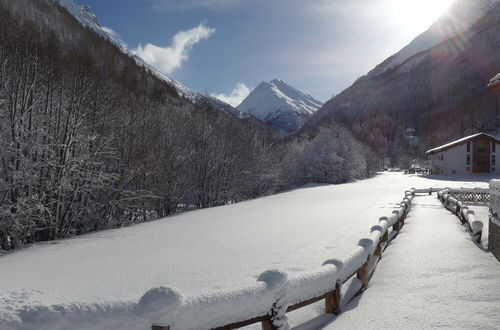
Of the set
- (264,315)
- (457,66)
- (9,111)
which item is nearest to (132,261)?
(264,315)

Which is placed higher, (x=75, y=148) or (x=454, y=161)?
(x=454, y=161)

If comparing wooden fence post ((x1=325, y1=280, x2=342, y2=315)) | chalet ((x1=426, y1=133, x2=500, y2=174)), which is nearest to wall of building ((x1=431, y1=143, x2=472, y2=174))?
chalet ((x1=426, y1=133, x2=500, y2=174))

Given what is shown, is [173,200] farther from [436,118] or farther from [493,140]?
[436,118]

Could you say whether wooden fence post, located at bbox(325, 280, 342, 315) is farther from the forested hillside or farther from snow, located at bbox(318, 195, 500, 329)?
the forested hillside

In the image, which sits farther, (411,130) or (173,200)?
(411,130)

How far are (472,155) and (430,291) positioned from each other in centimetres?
6215

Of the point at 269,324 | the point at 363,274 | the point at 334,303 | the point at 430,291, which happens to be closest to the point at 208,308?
the point at 269,324

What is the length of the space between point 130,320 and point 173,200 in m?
27.9

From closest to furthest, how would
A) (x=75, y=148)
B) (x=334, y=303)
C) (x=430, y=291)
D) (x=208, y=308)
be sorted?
(x=208, y=308) → (x=334, y=303) → (x=430, y=291) → (x=75, y=148)

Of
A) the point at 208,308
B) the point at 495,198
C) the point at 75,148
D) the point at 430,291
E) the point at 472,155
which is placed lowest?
the point at 430,291

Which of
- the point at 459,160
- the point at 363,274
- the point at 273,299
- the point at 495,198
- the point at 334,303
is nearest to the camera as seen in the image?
the point at 273,299

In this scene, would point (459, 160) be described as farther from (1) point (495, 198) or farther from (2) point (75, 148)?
(2) point (75, 148)

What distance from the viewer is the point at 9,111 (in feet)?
47.9

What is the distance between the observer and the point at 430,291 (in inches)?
247
